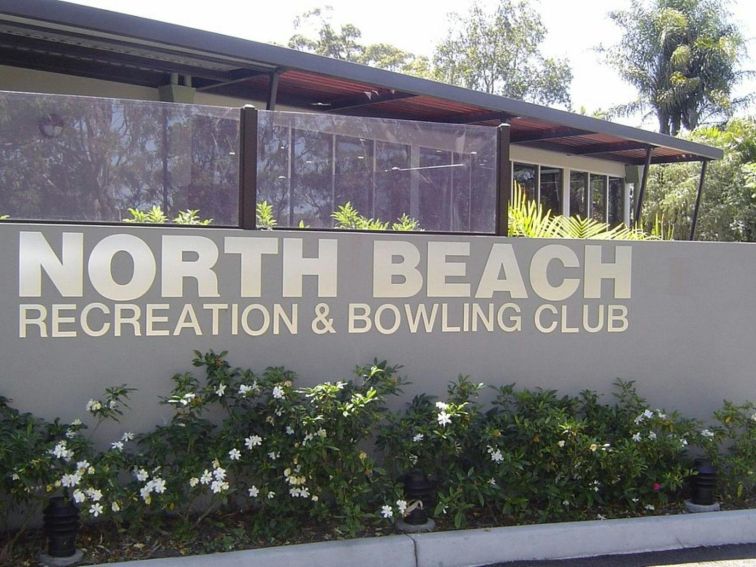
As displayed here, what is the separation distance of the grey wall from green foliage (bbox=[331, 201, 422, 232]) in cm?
20

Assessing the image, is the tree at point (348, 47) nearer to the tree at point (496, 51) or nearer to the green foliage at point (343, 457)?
the tree at point (496, 51)

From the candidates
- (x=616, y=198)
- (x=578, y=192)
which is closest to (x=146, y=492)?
(x=578, y=192)

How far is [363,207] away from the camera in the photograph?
20.4ft

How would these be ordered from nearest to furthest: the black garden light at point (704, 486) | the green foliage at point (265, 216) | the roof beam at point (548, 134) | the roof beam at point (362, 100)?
the green foliage at point (265, 216) < the black garden light at point (704, 486) < the roof beam at point (362, 100) < the roof beam at point (548, 134)

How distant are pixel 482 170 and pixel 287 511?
9.45 ft

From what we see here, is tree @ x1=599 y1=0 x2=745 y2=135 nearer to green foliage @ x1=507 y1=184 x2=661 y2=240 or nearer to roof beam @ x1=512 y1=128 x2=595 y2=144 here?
roof beam @ x1=512 y1=128 x2=595 y2=144

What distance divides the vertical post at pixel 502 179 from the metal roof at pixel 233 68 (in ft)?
10.0

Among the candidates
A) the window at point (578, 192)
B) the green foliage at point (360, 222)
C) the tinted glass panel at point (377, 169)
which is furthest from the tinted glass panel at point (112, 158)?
the window at point (578, 192)

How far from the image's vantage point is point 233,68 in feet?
31.3

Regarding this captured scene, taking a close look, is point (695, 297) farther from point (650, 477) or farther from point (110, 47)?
point (110, 47)

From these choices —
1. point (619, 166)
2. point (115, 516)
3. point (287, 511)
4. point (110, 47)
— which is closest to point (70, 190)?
point (115, 516)

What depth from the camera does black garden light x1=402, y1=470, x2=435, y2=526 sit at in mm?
5344

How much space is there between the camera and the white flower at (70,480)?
4.67m

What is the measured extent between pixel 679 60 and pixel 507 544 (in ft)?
102
